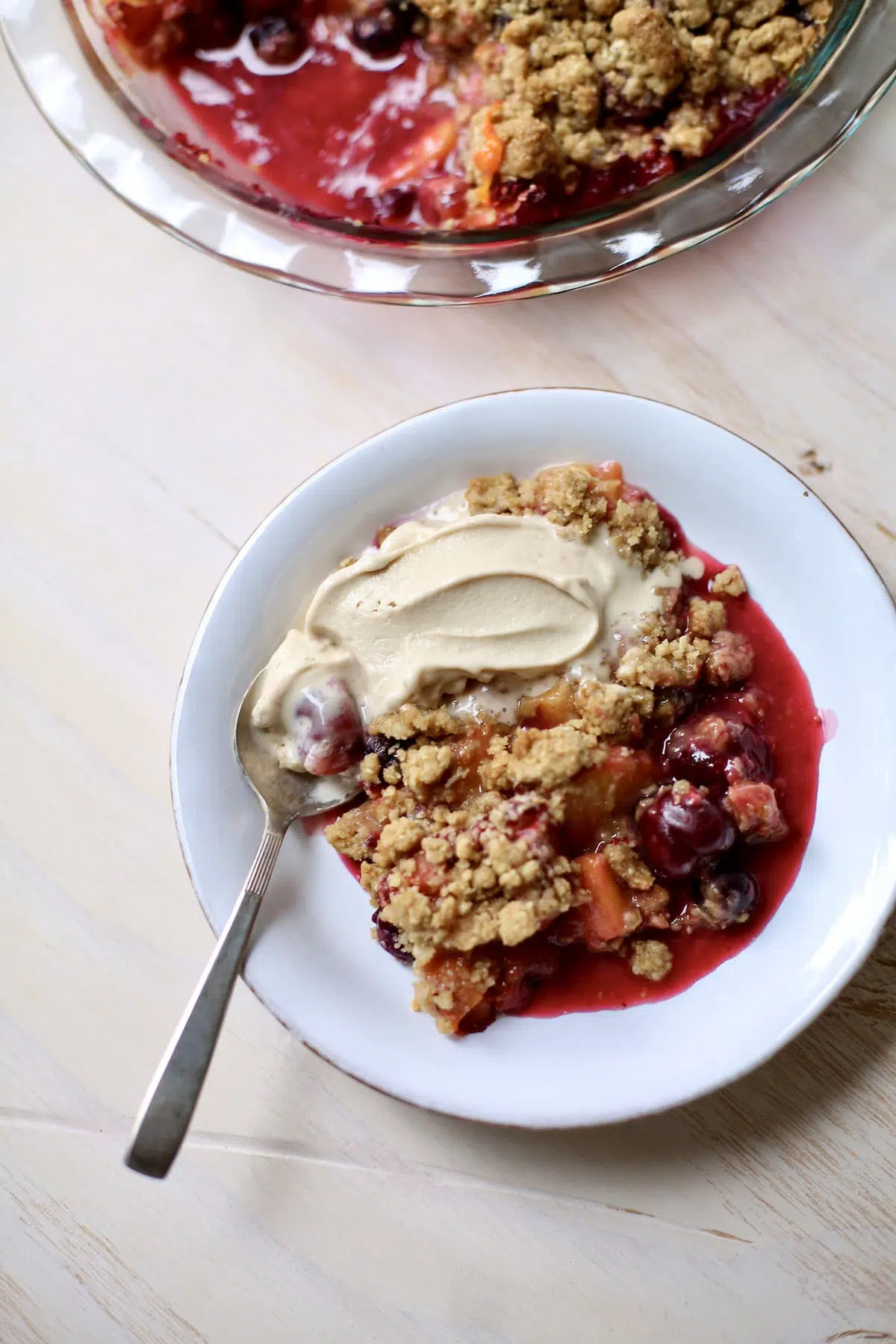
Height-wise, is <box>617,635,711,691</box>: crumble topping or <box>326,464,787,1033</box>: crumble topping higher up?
<box>617,635,711,691</box>: crumble topping

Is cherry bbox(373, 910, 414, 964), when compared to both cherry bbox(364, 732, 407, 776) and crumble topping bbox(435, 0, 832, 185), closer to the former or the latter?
cherry bbox(364, 732, 407, 776)

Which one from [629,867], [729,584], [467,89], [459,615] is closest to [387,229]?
[467,89]

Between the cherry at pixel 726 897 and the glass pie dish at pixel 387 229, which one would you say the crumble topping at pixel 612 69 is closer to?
the glass pie dish at pixel 387 229

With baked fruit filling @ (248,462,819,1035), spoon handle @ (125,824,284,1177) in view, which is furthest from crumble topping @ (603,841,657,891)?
spoon handle @ (125,824,284,1177)

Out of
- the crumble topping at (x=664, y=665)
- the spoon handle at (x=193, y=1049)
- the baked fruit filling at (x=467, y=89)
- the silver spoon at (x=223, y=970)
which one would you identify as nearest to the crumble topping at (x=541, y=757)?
the crumble topping at (x=664, y=665)

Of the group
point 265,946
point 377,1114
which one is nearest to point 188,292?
point 265,946

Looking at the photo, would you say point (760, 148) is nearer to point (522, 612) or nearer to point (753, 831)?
point (522, 612)
